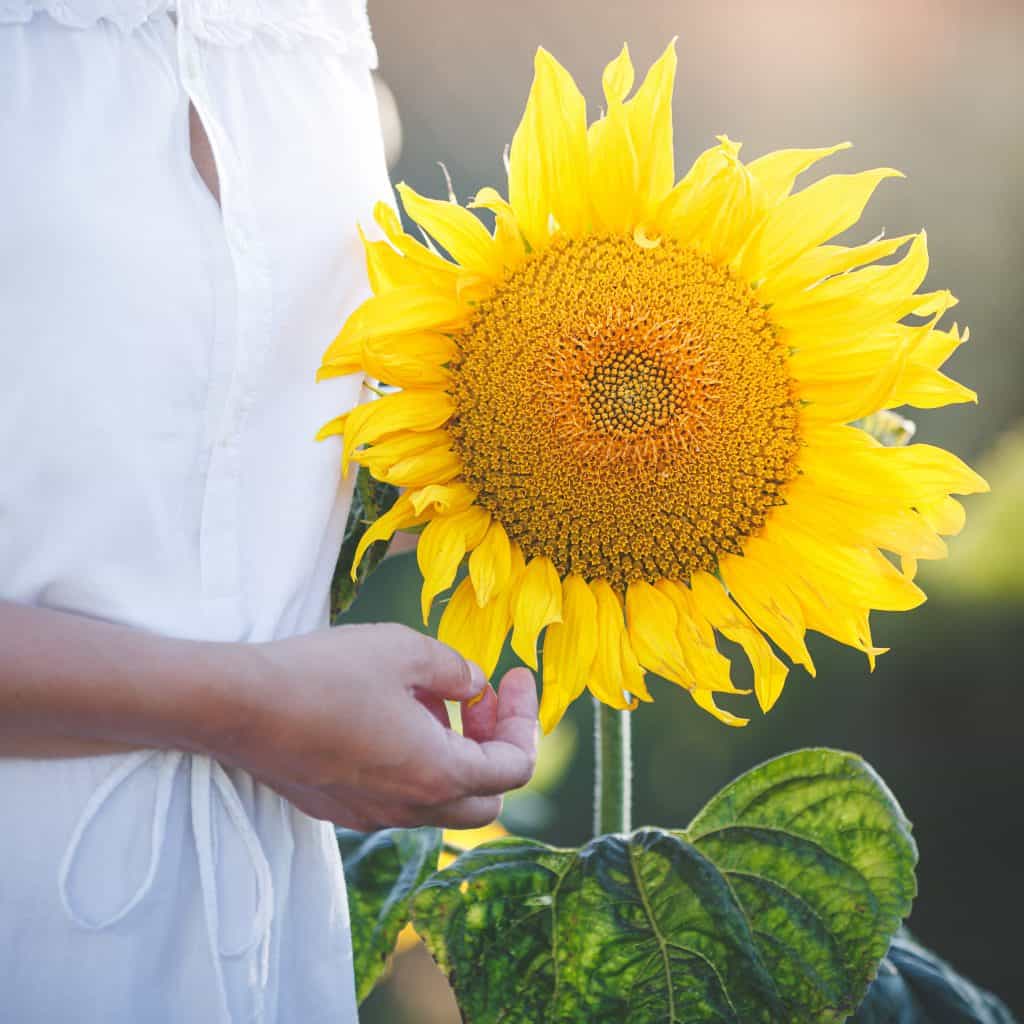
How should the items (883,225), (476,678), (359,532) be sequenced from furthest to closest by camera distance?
(883,225), (359,532), (476,678)

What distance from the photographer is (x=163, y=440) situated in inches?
24.0

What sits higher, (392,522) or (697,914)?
(392,522)

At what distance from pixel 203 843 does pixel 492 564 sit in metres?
0.22

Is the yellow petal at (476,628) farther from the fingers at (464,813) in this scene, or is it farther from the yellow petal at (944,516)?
the yellow petal at (944,516)

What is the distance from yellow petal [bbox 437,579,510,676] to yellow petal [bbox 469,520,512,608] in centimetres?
1

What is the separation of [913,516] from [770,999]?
30 centimetres

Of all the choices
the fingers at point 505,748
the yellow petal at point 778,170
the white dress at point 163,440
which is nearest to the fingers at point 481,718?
the fingers at point 505,748

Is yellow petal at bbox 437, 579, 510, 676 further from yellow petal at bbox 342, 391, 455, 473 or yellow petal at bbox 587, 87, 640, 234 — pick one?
yellow petal at bbox 587, 87, 640, 234

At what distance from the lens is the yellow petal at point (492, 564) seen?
2.21ft

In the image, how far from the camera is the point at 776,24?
1940 mm

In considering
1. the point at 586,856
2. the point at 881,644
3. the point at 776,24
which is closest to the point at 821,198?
the point at 586,856

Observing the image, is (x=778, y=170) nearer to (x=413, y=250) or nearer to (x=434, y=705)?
(x=413, y=250)

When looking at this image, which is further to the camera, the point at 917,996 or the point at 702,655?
the point at 917,996

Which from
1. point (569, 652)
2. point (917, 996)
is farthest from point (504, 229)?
point (917, 996)
